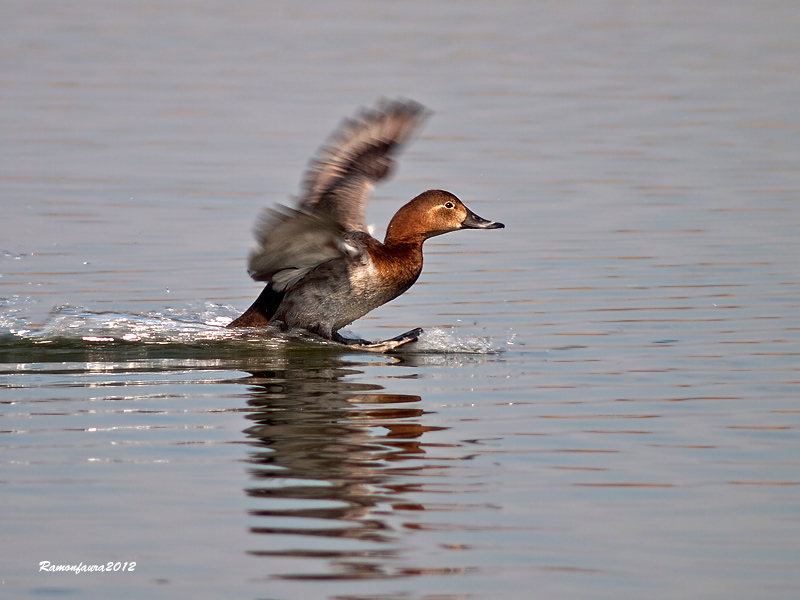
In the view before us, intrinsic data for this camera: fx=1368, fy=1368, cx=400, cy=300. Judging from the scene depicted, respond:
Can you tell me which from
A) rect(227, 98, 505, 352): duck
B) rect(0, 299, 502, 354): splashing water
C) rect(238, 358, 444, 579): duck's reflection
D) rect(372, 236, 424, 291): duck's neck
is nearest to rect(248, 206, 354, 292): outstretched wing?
rect(227, 98, 505, 352): duck

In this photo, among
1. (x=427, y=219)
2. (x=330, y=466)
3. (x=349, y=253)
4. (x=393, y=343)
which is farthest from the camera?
(x=427, y=219)

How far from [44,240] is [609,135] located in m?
6.69

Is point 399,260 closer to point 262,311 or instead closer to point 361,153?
point 262,311

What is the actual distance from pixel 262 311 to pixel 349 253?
0.81 m

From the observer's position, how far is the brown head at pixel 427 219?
8383 millimetres

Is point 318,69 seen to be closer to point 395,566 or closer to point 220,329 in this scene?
point 220,329

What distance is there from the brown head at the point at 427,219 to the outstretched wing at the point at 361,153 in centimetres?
51

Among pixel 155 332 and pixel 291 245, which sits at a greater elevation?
pixel 291 245

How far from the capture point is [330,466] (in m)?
5.36

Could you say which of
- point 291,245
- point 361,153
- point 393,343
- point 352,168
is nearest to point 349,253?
point 291,245

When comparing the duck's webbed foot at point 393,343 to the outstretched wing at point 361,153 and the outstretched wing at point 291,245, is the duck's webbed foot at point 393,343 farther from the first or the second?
the outstretched wing at point 361,153

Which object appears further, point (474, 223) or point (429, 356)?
point (474, 223)

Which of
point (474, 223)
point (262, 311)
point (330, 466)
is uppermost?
point (474, 223)

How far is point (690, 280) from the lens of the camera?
9352mm
